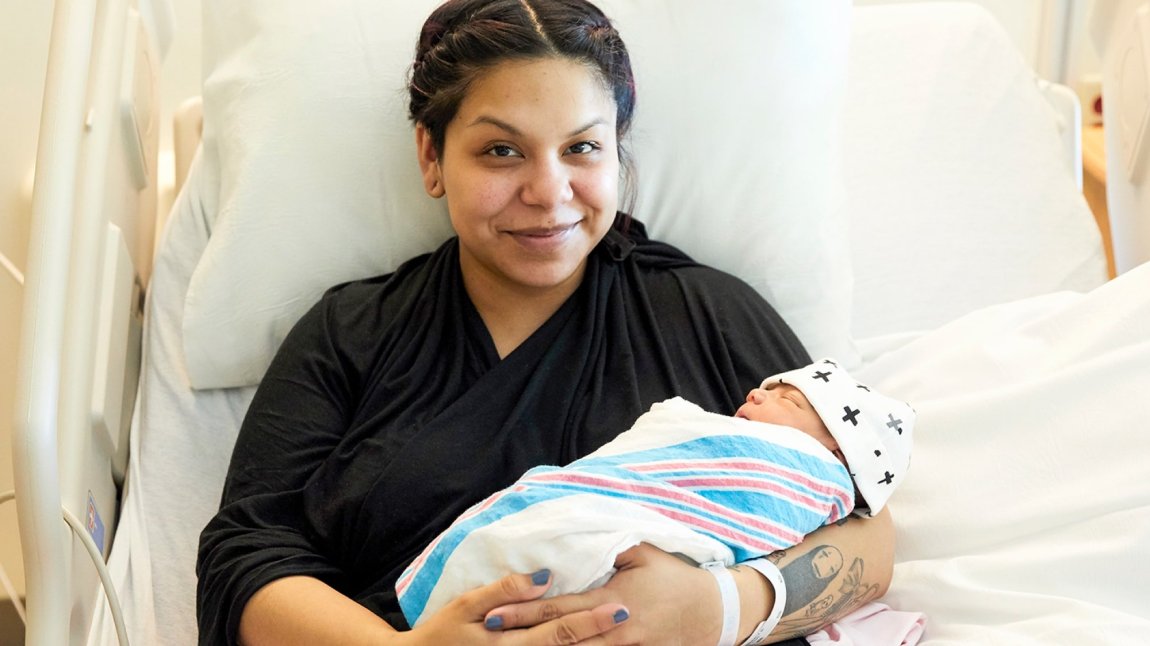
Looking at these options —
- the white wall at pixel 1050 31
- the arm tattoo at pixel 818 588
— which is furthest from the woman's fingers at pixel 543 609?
the white wall at pixel 1050 31

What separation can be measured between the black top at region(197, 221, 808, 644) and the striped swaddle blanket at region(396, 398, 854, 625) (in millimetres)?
210

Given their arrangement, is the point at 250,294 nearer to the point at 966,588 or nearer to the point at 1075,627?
the point at 966,588

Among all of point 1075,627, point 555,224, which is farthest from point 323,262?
point 1075,627

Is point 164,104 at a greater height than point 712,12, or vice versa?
point 712,12

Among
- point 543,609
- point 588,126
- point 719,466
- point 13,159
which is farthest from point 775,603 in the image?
point 13,159

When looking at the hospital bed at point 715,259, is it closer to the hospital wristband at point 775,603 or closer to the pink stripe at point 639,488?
the hospital wristband at point 775,603

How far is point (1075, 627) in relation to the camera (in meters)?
1.44

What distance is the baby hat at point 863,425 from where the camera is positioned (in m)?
1.43

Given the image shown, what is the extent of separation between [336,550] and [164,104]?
1.62m

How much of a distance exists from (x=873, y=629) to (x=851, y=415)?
29 cm

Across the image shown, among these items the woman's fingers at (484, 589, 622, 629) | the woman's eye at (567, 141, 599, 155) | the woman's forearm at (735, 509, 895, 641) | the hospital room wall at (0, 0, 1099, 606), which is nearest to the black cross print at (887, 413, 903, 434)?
the woman's forearm at (735, 509, 895, 641)

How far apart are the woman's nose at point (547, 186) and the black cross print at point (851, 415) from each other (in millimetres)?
436

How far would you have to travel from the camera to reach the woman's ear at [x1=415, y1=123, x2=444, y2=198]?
1.74m

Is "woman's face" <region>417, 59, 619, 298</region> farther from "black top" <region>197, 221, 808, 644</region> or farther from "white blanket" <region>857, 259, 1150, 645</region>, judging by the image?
"white blanket" <region>857, 259, 1150, 645</region>
